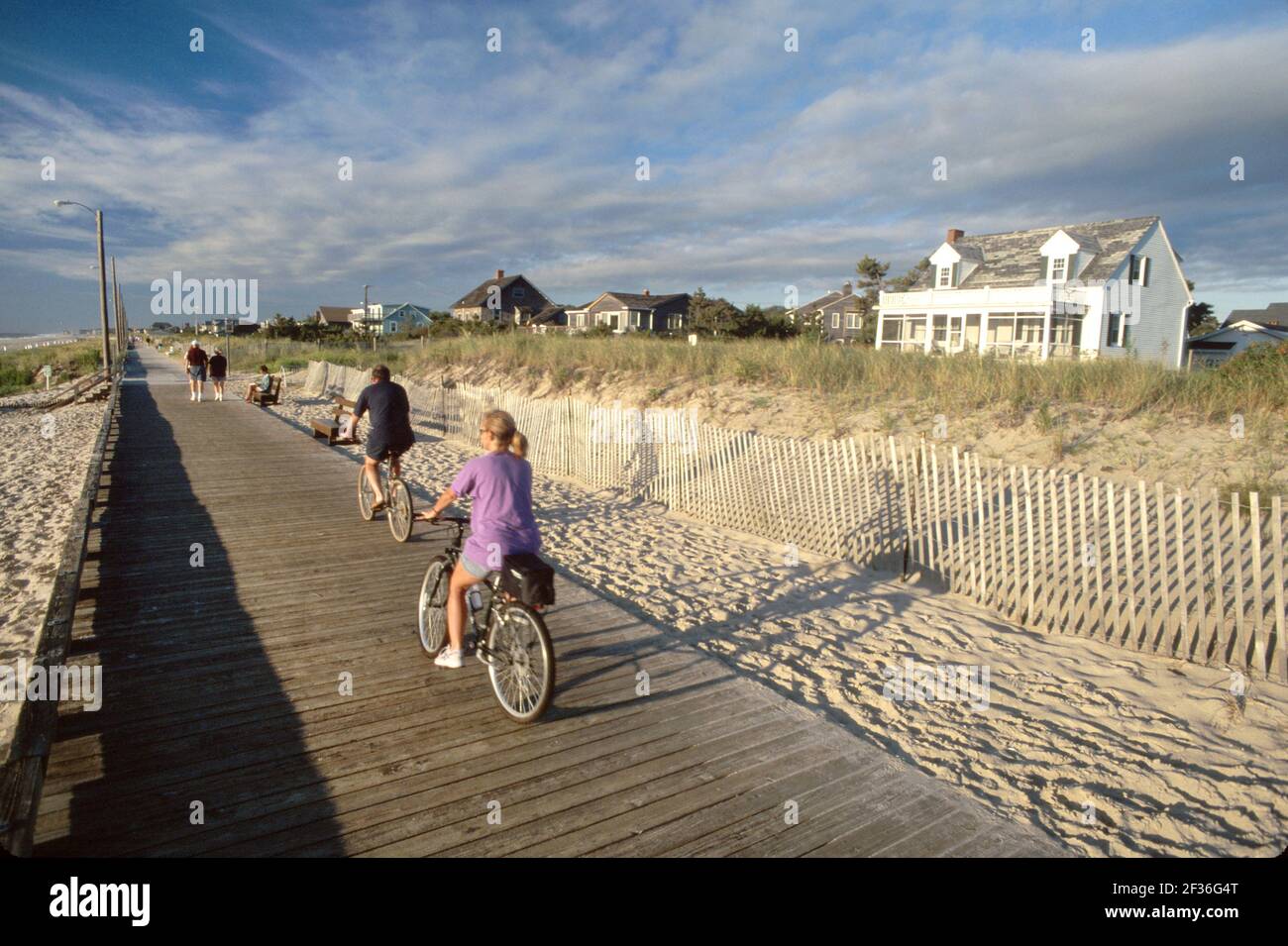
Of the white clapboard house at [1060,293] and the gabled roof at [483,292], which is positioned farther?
the gabled roof at [483,292]

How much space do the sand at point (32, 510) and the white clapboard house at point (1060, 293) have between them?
1075 inches

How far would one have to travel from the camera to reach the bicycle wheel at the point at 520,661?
3.94m

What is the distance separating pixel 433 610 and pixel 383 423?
3.74 metres

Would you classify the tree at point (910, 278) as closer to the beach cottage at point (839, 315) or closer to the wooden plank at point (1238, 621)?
the beach cottage at point (839, 315)

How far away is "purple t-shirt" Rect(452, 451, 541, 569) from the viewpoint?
414cm

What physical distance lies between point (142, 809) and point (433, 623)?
1973 millimetres

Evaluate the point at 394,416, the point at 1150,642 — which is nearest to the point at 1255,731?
the point at 1150,642

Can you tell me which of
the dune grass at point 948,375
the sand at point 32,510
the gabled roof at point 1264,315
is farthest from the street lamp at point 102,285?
the gabled roof at point 1264,315

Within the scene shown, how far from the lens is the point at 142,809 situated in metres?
3.25

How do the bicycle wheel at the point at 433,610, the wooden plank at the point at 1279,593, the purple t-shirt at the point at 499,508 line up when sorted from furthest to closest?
the wooden plank at the point at 1279,593
the bicycle wheel at the point at 433,610
the purple t-shirt at the point at 499,508

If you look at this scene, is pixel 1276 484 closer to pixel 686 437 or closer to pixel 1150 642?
pixel 1150 642

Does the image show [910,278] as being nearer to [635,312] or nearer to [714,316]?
[714,316]

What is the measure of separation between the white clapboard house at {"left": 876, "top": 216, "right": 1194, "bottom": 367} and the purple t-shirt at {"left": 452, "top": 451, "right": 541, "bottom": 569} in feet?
90.3

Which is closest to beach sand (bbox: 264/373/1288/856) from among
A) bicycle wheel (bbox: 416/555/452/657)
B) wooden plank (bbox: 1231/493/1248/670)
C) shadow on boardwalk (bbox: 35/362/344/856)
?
wooden plank (bbox: 1231/493/1248/670)
